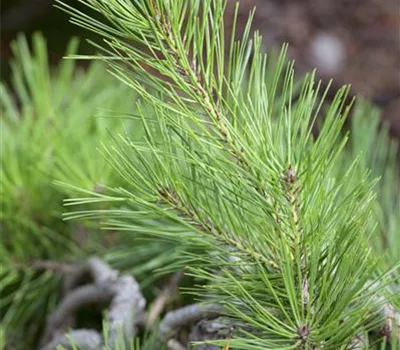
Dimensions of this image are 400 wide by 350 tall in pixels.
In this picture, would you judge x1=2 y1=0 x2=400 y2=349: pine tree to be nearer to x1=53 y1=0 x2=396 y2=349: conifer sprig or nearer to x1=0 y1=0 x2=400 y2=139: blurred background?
x1=53 y1=0 x2=396 y2=349: conifer sprig

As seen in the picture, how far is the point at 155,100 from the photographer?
16.6 inches

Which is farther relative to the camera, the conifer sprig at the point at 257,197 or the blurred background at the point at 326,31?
the blurred background at the point at 326,31

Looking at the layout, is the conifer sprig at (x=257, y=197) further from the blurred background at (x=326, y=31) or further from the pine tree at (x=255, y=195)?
the blurred background at (x=326, y=31)

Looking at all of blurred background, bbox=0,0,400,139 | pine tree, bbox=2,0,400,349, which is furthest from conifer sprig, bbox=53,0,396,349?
blurred background, bbox=0,0,400,139

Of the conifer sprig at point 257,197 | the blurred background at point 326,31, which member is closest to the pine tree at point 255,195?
the conifer sprig at point 257,197

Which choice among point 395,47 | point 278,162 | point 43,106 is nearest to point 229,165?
point 278,162

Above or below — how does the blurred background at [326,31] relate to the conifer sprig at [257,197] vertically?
above

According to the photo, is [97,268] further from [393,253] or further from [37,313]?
[393,253]

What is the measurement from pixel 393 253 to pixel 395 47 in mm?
1200

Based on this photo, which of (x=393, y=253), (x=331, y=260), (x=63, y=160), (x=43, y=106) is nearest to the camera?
(x=331, y=260)

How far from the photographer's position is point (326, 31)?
1714 millimetres

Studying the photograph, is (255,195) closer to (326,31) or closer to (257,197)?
(257,197)

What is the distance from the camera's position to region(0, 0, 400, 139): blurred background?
5.35 feet

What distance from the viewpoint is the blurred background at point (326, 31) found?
1631 millimetres
